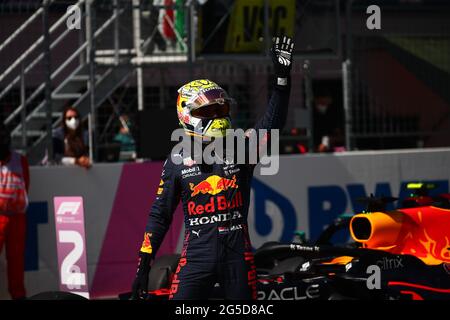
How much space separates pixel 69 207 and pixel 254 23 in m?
4.76

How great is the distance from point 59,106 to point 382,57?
3.82m

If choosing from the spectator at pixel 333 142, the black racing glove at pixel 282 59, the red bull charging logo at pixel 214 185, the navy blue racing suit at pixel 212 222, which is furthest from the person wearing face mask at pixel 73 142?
the black racing glove at pixel 282 59

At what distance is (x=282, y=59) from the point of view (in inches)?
238

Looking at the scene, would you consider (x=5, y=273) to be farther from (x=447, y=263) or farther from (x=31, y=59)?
(x=447, y=263)

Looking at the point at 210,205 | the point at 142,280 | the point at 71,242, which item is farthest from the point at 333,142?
the point at 142,280

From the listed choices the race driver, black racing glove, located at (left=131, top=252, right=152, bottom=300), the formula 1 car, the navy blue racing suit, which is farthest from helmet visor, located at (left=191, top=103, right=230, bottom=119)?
the formula 1 car

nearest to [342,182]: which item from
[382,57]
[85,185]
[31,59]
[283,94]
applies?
[382,57]

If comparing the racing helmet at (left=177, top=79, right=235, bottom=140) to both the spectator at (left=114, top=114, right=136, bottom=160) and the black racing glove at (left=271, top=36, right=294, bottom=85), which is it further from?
the spectator at (left=114, top=114, right=136, bottom=160)

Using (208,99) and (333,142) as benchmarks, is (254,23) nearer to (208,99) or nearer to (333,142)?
(333,142)

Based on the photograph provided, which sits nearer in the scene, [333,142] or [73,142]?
[73,142]

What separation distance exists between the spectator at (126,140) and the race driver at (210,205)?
5.17m

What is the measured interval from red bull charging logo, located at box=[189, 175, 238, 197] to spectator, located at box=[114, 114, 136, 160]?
5.27 meters

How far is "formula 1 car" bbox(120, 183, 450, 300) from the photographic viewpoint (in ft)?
24.3

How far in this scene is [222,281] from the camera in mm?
6035
